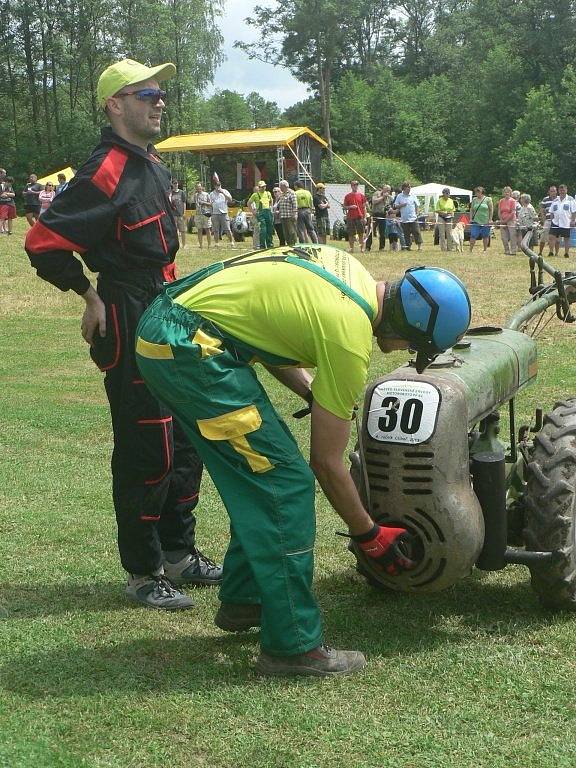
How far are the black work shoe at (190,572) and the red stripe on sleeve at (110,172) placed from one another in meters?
1.82

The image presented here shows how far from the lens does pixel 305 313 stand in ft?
11.8

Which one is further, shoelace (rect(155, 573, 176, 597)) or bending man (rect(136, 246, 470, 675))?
shoelace (rect(155, 573, 176, 597))

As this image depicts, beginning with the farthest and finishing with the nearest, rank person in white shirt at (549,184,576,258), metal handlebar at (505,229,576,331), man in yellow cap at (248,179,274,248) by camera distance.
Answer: man in yellow cap at (248,179,274,248) < person in white shirt at (549,184,576,258) < metal handlebar at (505,229,576,331)

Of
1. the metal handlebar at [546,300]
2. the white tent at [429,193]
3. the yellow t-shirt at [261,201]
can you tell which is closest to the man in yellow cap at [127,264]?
the metal handlebar at [546,300]

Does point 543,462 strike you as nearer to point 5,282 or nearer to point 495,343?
point 495,343

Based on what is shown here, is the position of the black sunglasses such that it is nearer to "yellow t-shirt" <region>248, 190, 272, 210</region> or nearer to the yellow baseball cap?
the yellow baseball cap

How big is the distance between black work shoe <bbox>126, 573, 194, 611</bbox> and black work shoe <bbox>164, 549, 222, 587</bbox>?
234 mm

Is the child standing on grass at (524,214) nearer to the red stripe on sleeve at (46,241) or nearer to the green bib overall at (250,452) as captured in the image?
the red stripe on sleeve at (46,241)

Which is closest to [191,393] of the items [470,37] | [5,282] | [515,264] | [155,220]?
[155,220]

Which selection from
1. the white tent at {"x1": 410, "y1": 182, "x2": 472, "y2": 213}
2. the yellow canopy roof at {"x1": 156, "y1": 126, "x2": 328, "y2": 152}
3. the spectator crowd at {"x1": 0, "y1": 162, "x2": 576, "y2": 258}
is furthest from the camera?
the white tent at {"x1": 410, "y1": 182, "x2": 472, "y2": 213}

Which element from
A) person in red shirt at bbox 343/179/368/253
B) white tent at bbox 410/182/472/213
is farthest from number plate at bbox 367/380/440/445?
white tent at bbox 410/182/472/213

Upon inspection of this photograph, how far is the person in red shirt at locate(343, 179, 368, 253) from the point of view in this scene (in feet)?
78.6

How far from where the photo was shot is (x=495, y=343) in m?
4.97

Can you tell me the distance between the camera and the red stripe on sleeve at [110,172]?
448 centimetres
